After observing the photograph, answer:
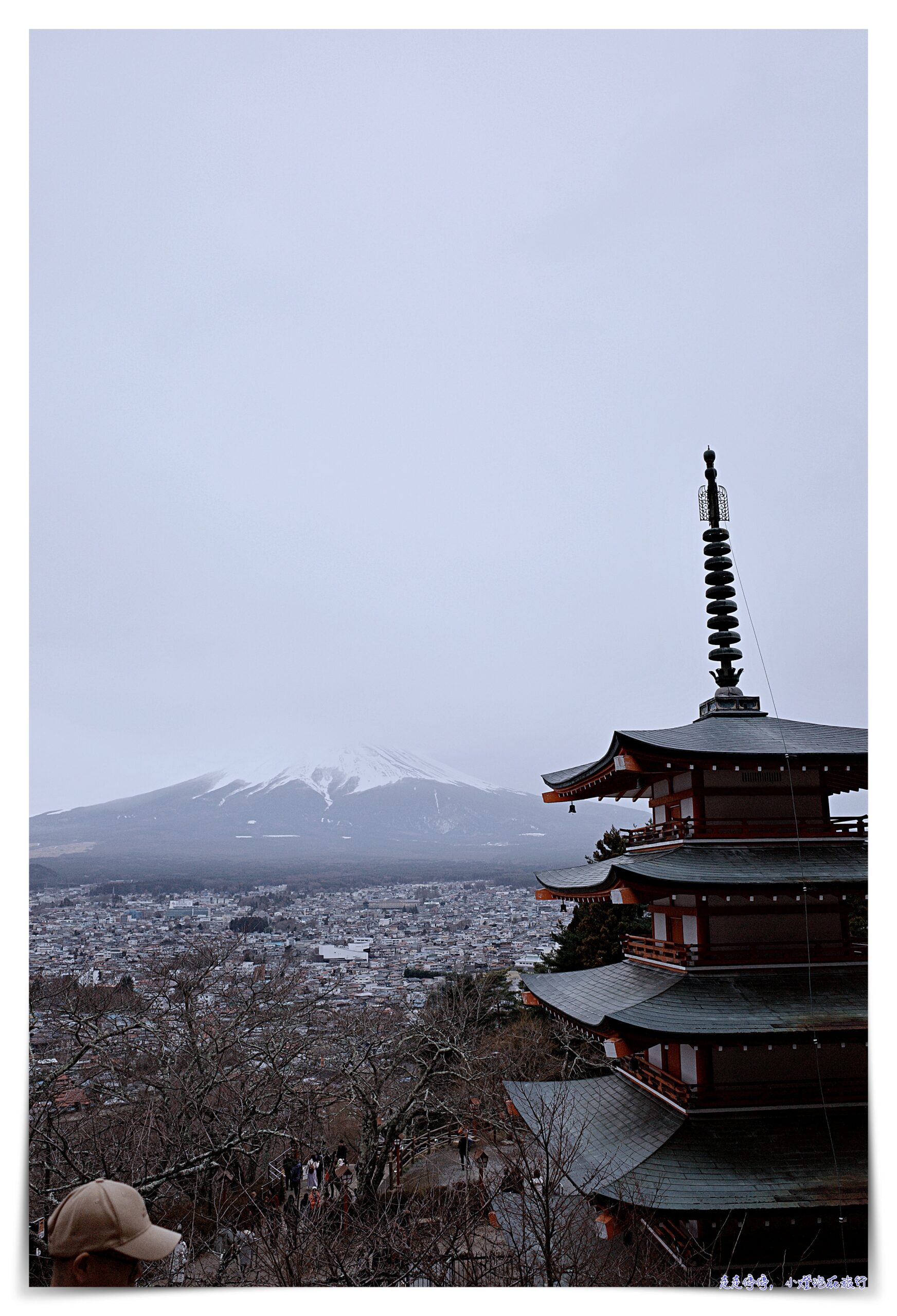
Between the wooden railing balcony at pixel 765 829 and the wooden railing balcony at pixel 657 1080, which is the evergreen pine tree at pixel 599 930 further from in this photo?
the wooden railing balcony at pixel 765 829

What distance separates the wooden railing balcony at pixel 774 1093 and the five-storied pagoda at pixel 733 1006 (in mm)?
12

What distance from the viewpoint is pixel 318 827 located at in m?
60.9

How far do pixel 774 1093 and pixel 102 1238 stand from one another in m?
5.71

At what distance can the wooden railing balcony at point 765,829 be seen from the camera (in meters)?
6.59

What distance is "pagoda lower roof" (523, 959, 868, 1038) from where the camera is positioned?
18.9ft

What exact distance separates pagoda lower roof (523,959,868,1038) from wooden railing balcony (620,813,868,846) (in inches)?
40.2

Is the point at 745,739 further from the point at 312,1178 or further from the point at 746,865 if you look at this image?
the point at 312,1178

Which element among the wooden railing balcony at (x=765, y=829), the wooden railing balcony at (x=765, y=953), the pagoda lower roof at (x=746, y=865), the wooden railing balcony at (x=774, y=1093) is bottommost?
the wooden railing balcony at (x=774, y=1093)

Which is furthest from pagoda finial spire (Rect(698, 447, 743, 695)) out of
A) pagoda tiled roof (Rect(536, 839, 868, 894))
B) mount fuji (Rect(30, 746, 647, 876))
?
mount fuji (Rect(30, 746, 647, 876))

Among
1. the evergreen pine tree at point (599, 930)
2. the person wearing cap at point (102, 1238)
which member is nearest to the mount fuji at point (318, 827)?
the evergreen pine tree at point (599, 930)

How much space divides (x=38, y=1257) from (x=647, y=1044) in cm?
417

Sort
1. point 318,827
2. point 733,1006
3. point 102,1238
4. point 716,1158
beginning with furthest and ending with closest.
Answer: point 318,827, point 733,1006, point 716,1158, point 102,1238

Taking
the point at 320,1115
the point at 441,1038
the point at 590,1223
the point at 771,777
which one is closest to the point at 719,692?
the point at 771,777

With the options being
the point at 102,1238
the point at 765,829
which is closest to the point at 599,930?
the point at 765,829
